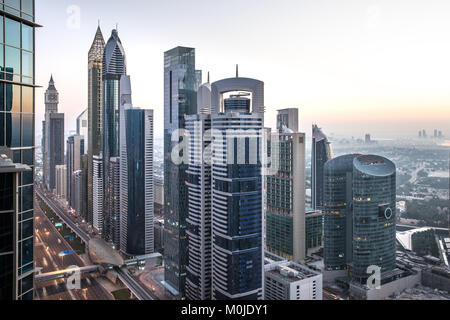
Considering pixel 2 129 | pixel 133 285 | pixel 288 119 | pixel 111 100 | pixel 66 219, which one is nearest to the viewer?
pixel 2 129

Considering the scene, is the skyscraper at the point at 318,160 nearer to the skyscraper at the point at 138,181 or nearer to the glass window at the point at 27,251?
the skyscraper at the point at 138,181

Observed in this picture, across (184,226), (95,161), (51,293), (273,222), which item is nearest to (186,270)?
(184,226)

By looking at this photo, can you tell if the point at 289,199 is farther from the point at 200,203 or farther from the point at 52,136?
the point at 52,136

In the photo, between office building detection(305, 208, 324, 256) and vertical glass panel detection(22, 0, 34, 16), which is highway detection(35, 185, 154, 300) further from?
vertical glass panel detection(22, 0, 34, 16)

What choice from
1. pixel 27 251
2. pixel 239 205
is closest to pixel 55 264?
pixel 239 205

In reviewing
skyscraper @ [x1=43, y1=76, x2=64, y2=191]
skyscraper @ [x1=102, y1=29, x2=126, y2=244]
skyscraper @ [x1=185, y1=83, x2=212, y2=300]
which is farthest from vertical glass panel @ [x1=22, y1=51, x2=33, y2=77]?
skyscraper @ [x1=43, y1=76, x2=64, y2=191]
